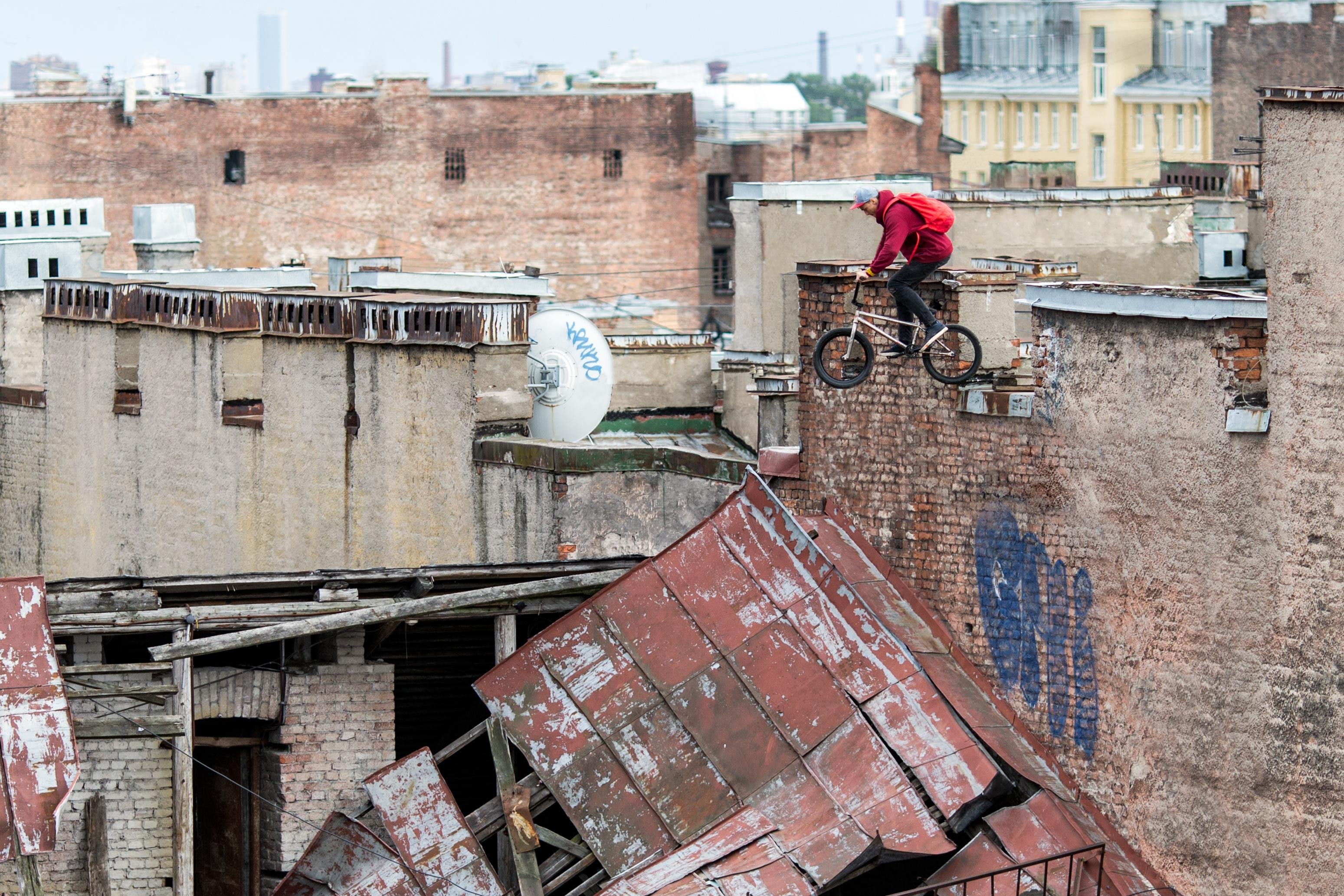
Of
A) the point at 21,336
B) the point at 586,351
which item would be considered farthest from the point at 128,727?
the point at 21,336

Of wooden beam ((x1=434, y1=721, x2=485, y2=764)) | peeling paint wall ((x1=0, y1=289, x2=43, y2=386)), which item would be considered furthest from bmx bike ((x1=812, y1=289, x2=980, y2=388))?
peeling paint wall ((x1=0, y1=289, x2=43, y2=386))

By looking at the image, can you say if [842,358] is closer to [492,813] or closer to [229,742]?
[492,813]

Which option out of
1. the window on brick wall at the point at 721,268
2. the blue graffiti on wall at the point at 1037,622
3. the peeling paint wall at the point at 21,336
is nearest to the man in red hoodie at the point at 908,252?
the blue graffiti on wall at the point at 1037,622

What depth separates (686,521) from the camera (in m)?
18.7

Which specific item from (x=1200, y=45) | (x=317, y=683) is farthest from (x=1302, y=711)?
(x=1200, y=45)

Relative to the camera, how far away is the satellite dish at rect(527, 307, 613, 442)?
20.7m

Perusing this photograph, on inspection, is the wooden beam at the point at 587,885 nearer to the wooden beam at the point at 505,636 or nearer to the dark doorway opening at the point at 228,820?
the wooden beam at the point at 505,636

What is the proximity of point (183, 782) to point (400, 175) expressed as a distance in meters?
44.0

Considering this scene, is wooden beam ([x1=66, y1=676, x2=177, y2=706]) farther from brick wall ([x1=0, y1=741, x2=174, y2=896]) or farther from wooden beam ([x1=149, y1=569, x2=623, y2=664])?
brick wall ([x1=0, y1=741, x2=174, y2=896])

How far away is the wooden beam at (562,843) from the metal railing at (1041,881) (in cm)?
254

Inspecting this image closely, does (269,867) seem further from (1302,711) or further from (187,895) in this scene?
(1302,711)

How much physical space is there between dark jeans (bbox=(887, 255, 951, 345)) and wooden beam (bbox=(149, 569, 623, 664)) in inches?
120

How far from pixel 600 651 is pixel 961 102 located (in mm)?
61187

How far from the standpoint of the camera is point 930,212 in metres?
14.5
